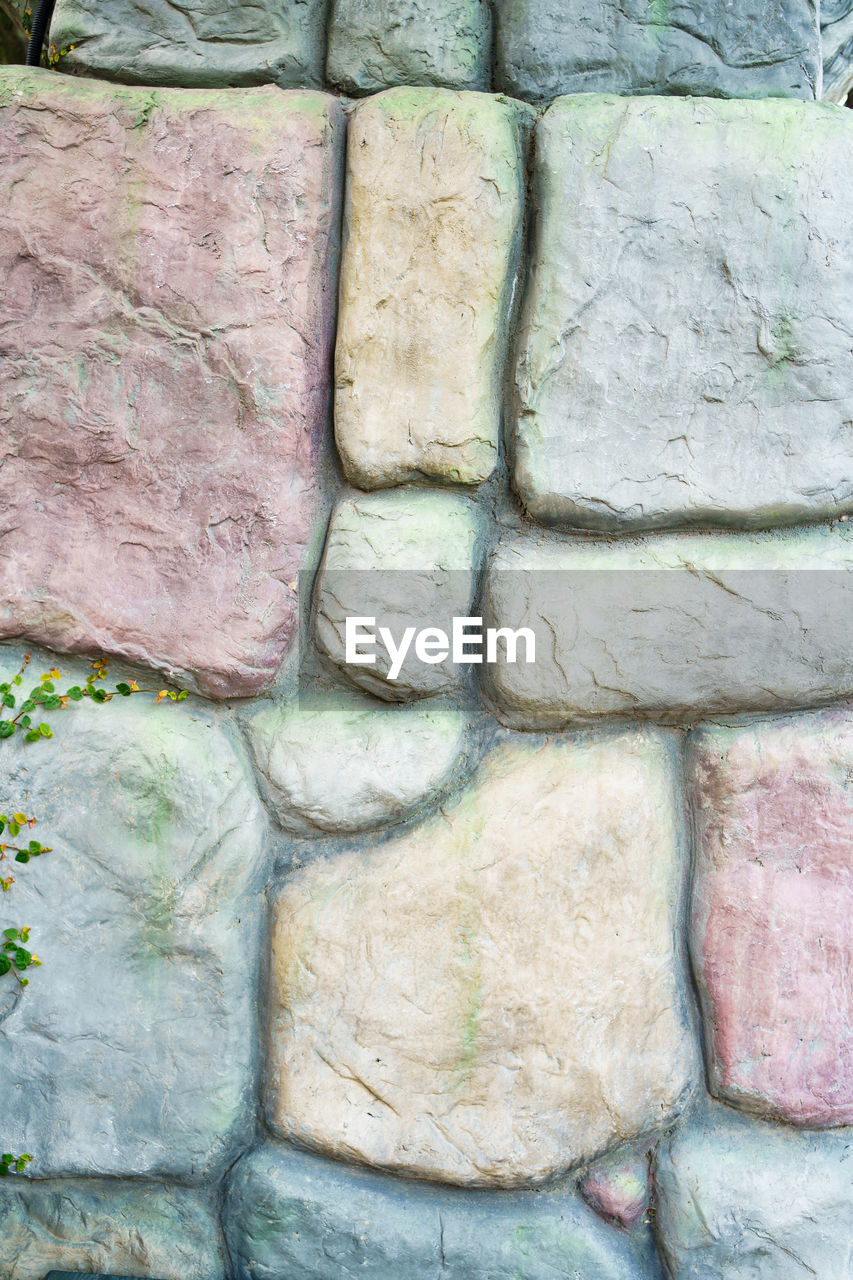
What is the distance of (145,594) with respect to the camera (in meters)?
1.07

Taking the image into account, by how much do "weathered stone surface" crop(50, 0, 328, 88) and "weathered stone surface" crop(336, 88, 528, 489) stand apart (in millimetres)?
117

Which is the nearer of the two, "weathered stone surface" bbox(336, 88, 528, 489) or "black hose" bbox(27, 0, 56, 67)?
"weathered stone surface" bbox(336, 88, 528, 489)

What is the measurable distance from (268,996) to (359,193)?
911 millimetres

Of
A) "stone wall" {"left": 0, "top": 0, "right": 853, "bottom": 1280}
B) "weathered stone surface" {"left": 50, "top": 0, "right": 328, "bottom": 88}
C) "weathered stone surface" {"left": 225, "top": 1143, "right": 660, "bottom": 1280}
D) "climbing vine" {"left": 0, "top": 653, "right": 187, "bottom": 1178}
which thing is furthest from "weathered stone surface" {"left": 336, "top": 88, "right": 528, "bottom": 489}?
"weathered stone surface" {"left": 225, "top": 1143, "right": 660, "bottom": 1280}

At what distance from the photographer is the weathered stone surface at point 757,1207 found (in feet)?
3.48

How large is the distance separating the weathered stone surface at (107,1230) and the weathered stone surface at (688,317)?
91cm

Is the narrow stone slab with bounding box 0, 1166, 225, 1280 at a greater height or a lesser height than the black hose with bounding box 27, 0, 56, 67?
lesser

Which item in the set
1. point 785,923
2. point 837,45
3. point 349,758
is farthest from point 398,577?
point 837,45

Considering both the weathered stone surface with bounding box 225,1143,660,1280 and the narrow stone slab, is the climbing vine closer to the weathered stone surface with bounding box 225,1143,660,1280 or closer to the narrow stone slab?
the narrow stone slab

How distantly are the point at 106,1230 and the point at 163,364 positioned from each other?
0.99 meters

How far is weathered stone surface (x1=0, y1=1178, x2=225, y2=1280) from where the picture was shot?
1081mm

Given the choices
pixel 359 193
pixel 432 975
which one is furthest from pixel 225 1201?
pixel 359 193

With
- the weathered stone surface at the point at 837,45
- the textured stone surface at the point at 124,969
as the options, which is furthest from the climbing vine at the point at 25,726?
the weathered stone surface at the point at 837,45

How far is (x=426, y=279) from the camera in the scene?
3.45 ft
